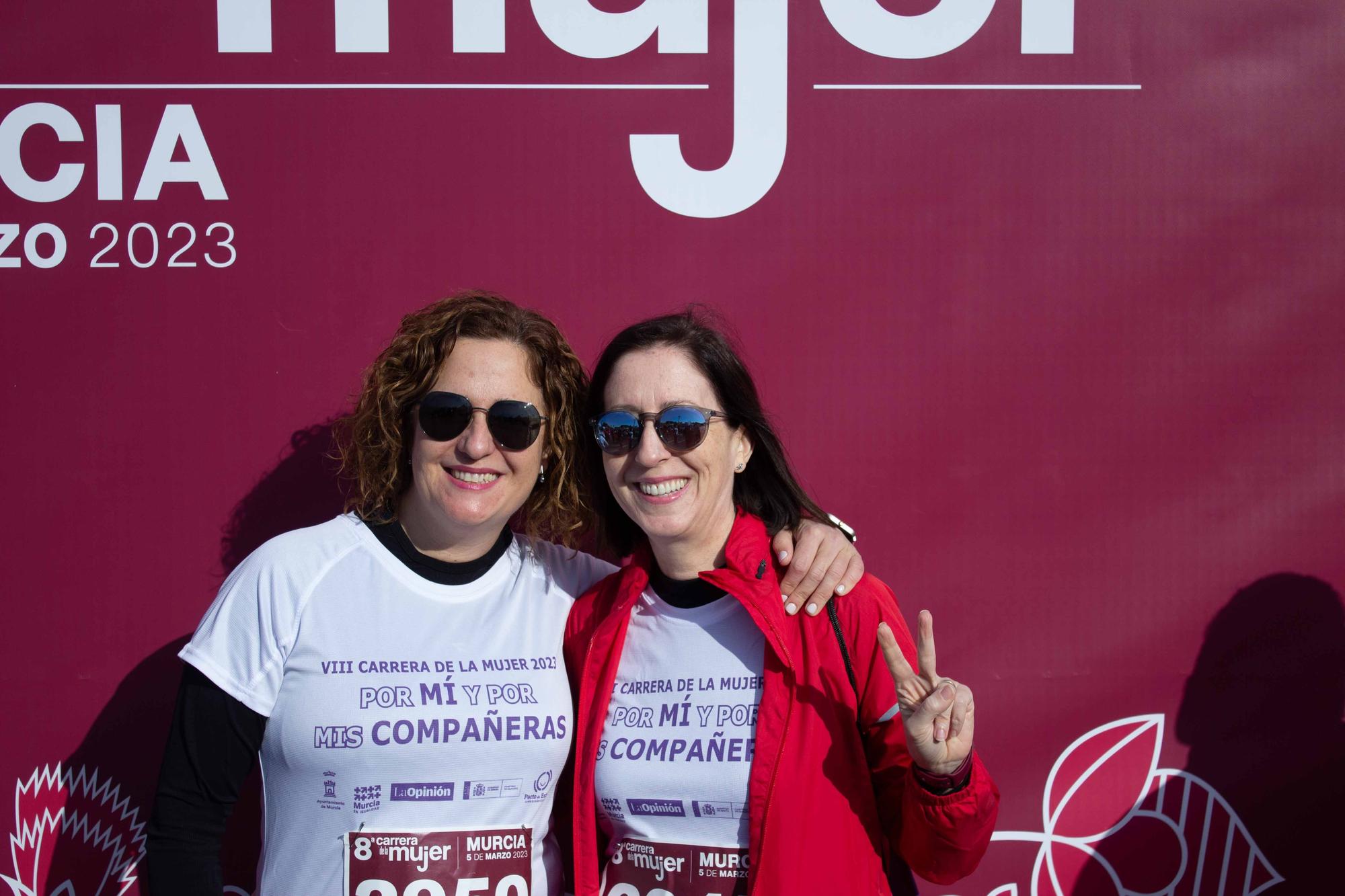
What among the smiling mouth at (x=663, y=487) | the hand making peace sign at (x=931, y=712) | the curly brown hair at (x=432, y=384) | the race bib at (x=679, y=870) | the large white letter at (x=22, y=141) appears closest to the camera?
the hand making peace sign at (x=931, y=712)

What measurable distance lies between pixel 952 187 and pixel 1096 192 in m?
0.35

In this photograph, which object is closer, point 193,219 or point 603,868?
point 603,868

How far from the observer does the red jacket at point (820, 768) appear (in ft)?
4.88

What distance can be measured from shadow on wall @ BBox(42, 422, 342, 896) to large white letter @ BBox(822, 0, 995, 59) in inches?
63.2

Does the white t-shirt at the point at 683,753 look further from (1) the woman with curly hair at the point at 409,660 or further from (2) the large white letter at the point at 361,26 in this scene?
(2) the large white letter at the point at 361,26

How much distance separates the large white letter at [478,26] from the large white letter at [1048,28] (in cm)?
126

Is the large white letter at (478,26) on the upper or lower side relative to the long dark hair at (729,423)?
upper

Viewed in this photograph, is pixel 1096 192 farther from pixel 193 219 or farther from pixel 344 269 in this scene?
pixel 193 219

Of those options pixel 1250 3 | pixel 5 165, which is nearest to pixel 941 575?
pixel 1250 3

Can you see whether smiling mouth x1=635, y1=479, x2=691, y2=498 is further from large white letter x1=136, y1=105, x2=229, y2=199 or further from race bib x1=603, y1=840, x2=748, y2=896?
large white letter x1=136, y1=105, x2=229, y2=199

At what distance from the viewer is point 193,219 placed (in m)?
2.31

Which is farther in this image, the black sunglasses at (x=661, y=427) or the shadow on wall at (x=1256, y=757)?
the shadow on wall at (x=1256, y=757)

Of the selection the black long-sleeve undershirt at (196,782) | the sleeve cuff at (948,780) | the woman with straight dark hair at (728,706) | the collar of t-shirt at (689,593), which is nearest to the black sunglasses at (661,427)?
the woman with straight dark hair at (728,706)

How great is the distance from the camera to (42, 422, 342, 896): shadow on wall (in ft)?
7.52
